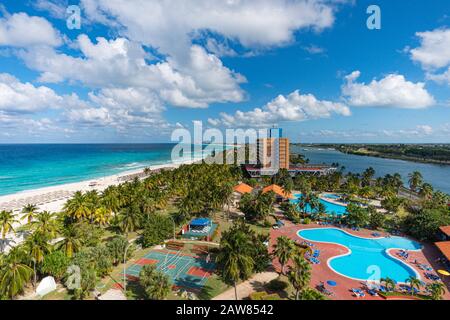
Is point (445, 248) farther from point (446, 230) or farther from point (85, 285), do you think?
point (85, 285)

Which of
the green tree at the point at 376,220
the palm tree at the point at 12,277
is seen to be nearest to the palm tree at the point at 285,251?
the palm tree at the point at 12,277

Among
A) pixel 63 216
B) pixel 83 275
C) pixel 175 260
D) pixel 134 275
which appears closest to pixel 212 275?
pixel 175 260

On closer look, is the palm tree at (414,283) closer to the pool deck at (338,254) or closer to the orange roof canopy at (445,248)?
the pool deck at (338,254)

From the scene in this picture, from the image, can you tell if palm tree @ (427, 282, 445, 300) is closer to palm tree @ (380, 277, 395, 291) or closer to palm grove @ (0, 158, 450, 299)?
palm tree @ (380, 277, 395, 291)
